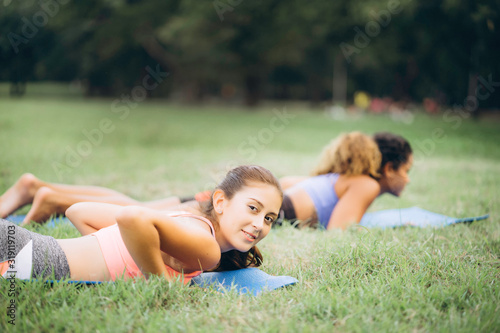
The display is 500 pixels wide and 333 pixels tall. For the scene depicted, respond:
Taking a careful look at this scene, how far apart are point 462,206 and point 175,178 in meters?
3.58

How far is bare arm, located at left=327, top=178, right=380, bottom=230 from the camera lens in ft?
10.5

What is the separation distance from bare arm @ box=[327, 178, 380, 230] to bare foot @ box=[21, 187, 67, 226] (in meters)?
2.12

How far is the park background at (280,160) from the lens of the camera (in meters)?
A: 1.82

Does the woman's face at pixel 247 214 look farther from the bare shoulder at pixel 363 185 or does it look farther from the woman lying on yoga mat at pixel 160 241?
the bare shoulder at pixel 363 185

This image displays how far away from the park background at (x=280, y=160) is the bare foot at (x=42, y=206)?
115 millimetres

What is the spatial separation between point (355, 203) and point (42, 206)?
2.39 meters

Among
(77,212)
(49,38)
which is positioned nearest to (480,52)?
(77,212)

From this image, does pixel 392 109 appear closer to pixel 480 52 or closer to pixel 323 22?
pixel 323 22

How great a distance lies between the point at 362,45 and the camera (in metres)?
21.3

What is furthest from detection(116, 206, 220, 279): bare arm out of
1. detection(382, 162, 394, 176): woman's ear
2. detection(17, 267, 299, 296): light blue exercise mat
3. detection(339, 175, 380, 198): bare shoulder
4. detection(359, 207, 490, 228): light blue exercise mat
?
detection(382, 162, 394, 176): woman's ear

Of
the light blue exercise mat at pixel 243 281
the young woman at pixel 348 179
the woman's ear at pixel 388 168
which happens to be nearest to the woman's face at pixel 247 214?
the light blue exercise mat at pixel 243 281

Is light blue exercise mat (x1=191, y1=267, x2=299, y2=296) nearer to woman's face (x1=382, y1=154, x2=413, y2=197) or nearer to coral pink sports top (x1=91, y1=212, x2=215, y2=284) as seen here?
coral pink sports top (x1=91, y1=212, x2=215, y2=284)

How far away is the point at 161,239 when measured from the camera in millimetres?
1788

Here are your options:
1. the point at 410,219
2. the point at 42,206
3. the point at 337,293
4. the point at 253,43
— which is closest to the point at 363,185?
the point at 410,219
